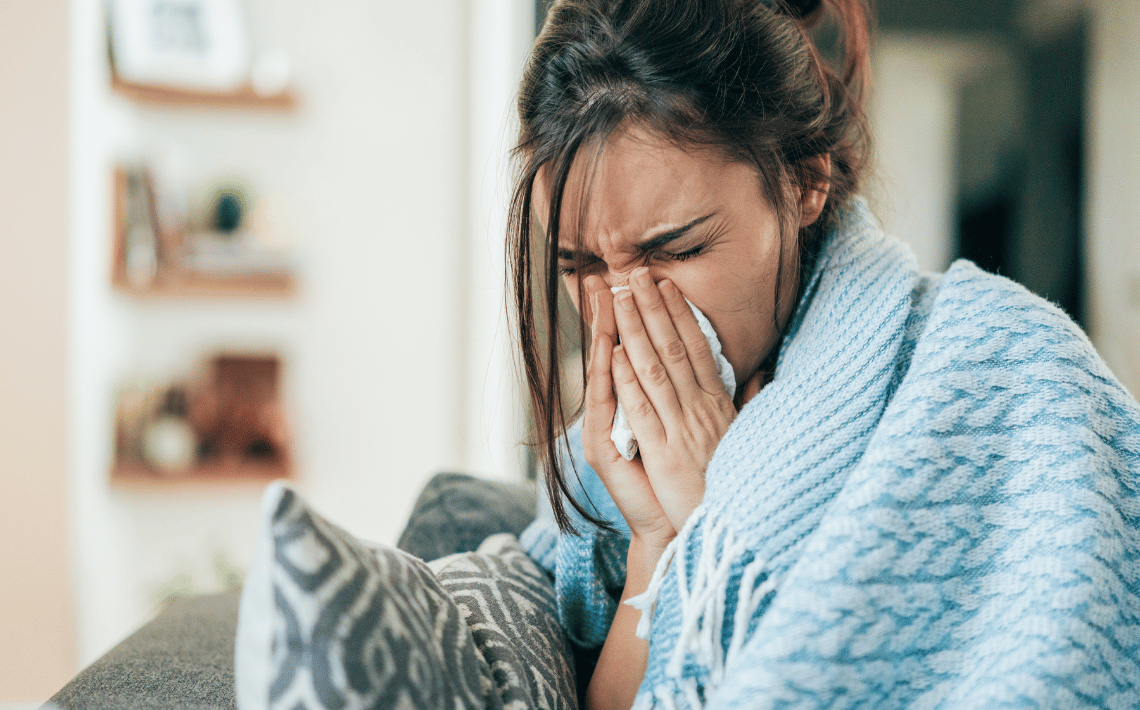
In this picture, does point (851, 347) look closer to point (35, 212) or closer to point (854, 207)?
point (854, 207)

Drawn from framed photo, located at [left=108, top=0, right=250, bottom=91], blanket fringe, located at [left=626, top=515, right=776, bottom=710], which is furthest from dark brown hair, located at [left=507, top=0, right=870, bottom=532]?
framed photo, located at [left=108, top=0, right=250, bottom=91]

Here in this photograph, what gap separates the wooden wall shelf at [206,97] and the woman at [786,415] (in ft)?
5.40

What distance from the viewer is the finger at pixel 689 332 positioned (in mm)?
718

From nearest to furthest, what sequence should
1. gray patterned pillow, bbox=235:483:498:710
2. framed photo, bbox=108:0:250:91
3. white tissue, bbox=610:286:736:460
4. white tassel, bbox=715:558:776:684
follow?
1. gray patterned pillow, bbox=235:483:498:710
2. white tassel, bbox=715:558:776:684
3. white tissue, bbox=610:286:736:460
4. framed photo, bbox=108:0:250:91

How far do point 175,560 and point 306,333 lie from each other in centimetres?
77

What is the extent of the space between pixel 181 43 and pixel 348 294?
832mm

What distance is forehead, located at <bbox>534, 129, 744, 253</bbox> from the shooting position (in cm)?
67

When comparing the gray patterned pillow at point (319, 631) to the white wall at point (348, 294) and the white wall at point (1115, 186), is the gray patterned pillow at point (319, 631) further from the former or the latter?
the white wall at point (1115, 186)

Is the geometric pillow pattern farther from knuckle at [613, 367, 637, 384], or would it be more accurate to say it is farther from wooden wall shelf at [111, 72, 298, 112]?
wooden wall shelf at [111, 72, 298, 112]

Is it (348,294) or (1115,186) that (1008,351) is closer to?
(1115,186)

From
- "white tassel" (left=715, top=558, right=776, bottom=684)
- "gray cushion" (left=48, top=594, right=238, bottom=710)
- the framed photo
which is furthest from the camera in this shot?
the framed photo

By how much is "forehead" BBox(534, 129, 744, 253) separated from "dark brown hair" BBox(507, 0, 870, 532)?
0.01m

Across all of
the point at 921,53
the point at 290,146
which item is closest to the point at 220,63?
the point at 290,146

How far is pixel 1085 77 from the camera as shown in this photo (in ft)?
6.75
